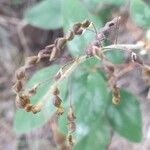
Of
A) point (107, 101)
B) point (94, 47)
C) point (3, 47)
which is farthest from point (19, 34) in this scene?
point (94, 47)

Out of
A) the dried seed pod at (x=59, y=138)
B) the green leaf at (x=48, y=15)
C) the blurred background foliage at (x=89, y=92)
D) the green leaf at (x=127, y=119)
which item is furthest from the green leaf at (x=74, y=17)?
the dried seed pod at (x=59, y=138)

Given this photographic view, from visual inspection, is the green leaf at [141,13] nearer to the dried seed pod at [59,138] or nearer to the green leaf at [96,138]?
the green leaf at [96,138]

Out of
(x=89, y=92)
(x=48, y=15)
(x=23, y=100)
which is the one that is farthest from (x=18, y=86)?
(x=48, y=15)

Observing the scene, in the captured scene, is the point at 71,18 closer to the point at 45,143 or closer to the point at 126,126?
the point at 126,126

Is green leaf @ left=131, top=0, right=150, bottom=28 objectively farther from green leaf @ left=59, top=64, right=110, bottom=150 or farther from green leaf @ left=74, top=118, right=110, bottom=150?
green leaf @ left=74, top=118, right=110, bottom=150

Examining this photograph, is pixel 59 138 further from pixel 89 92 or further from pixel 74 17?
pixel 74 17
